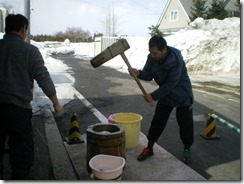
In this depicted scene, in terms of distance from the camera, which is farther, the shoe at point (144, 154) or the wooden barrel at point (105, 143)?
the shoe at point (144, 154)

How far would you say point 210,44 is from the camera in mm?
2928

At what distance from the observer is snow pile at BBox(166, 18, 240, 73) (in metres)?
2.64

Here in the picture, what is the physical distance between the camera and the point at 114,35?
3117mm

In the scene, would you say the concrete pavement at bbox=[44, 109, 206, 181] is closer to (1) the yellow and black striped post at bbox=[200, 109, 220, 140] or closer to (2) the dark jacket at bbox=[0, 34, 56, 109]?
(1) the yellow and black striped post at bbox=[200, 109, 220, 140]

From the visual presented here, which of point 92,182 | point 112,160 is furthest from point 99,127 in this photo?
point 92,182

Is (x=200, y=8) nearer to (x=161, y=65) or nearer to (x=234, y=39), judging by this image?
(x=234, y=39)

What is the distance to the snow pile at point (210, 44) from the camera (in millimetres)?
2645

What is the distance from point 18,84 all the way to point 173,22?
1.64 m

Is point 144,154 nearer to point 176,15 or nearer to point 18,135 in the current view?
point 18,135

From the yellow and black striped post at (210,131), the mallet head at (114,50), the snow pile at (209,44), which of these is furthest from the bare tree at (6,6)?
the yellow and black striped post at (210,131)

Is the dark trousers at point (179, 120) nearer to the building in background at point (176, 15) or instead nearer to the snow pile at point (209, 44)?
the snow pile at point (209, 44)

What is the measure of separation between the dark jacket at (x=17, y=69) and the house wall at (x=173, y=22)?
136 centimetres

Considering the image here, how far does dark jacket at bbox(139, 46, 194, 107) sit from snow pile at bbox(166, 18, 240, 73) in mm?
220

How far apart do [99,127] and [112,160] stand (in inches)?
18.0
